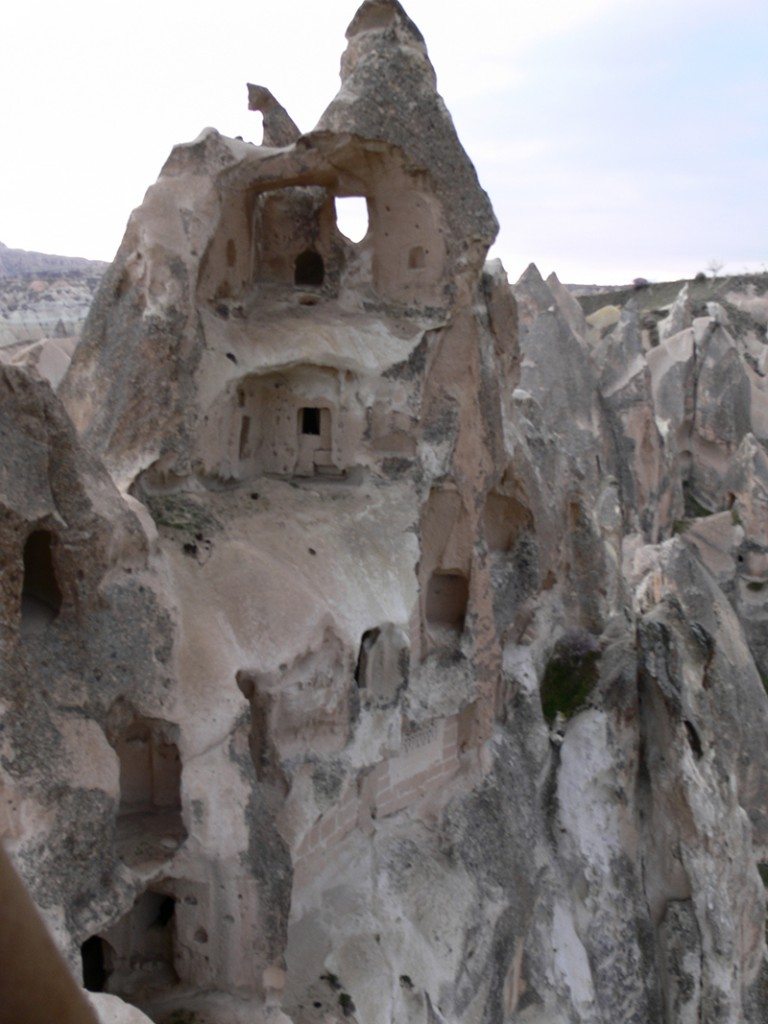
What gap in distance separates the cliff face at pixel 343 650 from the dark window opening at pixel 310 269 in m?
0.02

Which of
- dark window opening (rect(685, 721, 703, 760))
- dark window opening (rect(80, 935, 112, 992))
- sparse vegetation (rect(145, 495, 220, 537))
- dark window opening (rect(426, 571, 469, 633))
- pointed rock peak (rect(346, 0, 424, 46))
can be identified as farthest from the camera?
dark window opening (rect(685, 721, 703, 760))

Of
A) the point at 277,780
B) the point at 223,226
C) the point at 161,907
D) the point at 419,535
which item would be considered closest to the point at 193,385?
the point at 223,226

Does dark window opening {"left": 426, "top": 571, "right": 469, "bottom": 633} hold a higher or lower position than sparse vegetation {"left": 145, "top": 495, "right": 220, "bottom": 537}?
lower

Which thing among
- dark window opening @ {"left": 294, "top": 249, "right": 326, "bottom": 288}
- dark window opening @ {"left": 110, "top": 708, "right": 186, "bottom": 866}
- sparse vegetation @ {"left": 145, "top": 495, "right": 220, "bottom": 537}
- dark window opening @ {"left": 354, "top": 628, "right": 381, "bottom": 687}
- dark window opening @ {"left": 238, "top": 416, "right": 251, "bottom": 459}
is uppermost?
dark window opening @ {"left": 294, "top": 249, "right": 326, "bottom": 288}

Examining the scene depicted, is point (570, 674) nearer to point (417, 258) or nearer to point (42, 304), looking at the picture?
point (417, 258)

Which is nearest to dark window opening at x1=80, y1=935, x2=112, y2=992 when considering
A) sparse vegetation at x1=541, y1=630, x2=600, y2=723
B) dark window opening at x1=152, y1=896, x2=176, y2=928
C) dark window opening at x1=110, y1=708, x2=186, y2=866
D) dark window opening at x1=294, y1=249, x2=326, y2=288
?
dark window opening at x1=152, y1=896, x2=176, y2=928

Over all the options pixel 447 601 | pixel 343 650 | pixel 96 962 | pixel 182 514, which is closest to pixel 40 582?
pixel 182 514

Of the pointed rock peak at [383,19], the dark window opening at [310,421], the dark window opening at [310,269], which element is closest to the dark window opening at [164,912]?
the dark window opening at [310,421]

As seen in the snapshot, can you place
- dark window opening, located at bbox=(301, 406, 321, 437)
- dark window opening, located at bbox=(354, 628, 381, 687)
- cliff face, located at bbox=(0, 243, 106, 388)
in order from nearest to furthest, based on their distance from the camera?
dark window opening, located at bbox=(354, 628, 381, 687), dark window opening, located at bbox=(301, 406, 321, 437), cliff face, located at bbox=(0, 243, 106, 388)

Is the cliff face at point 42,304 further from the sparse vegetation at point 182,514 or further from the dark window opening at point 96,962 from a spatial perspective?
the dark window opening at point 96,962

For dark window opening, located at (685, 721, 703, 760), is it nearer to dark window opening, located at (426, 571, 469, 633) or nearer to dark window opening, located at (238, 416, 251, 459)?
dark window opening, located at (426, 571, 469, 633)

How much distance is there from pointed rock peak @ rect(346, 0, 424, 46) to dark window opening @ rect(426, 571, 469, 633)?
371 cm

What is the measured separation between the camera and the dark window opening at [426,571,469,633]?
7.29 m

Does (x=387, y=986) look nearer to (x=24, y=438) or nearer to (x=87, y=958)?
(x=87, y=958)
